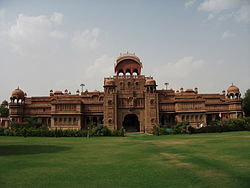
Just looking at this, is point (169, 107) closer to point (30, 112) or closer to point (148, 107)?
point (148, 107)

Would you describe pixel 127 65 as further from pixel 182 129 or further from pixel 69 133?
pixel 69 133

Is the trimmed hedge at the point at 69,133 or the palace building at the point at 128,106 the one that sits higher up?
the palace building at the point at 128,106

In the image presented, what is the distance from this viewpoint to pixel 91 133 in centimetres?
3466

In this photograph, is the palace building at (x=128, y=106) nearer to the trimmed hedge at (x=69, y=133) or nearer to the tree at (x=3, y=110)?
the trimmed hedge at (x=69, y=133)

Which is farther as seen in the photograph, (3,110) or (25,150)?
(3,110)

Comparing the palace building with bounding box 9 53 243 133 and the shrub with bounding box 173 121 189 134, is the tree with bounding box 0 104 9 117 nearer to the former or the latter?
the palace building with bounding box 9 53 243 133

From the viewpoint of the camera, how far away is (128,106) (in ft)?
160

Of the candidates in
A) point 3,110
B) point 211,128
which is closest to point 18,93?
point 3,110

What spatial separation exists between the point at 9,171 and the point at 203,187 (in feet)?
28.4

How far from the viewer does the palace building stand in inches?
1905

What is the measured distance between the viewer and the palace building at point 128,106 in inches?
1905

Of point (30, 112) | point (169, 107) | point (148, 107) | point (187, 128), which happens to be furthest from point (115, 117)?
point (30, 112)

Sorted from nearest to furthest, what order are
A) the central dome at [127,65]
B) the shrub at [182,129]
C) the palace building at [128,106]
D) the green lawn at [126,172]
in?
the green lawn at [126,172] → the shrub at [182,129] → the palace building at [128,106] → the central dome at [127,65]

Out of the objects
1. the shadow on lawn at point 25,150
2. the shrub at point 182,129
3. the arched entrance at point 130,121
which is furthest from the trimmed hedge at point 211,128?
the shadow on lawn at point 25,150
